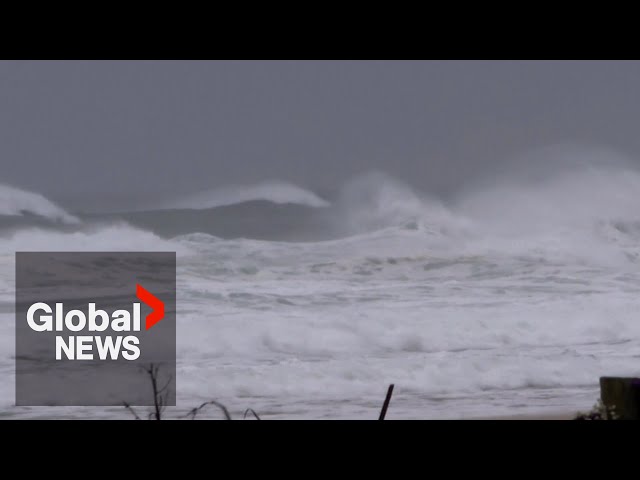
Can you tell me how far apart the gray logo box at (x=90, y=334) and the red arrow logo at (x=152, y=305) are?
0.15ft

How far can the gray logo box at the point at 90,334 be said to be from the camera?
7.18 m

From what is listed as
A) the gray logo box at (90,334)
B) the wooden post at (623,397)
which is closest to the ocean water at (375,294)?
the gray logo box at (90,334)

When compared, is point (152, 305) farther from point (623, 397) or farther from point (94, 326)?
point (623, 397)

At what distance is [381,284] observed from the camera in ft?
28.3

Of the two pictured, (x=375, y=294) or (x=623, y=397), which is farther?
(x=375, y=294)

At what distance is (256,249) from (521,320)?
2328 millimetres

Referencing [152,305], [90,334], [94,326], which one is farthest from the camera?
[152,305]

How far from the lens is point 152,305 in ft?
30.8

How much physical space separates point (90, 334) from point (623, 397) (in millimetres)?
5826

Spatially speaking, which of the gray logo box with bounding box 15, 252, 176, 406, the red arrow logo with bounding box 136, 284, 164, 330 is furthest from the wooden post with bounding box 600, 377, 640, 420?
the red arrow logo with bounding box 136, 284, 164, 330

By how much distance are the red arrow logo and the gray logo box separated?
5 cm

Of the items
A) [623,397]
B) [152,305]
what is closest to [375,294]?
[152,305]
